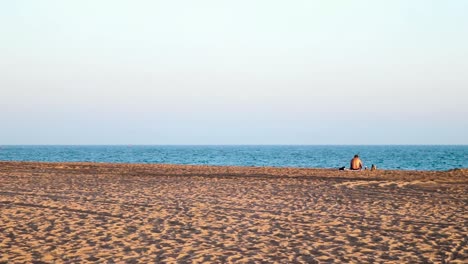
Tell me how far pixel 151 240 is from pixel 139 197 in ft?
25.9

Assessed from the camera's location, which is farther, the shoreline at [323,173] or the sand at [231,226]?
the shoreline at [323,173]

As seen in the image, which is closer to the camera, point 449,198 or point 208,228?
point 208,228

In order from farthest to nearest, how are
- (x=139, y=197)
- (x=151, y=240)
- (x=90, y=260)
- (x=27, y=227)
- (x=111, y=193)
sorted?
(x=111, y=193)
(x=139, y=197)
(x=27, y=227)
(x=151, y=240)
(x=90, y=260)

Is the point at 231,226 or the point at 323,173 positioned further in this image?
the point at 323,173

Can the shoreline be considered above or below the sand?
above

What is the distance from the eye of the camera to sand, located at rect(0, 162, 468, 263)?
955 cm

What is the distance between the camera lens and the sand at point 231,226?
9.55 meters

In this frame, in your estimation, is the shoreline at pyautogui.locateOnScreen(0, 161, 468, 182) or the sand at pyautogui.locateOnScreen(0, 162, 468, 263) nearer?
the sand at pyautogui.locateOnScreen(0, 162, 468, 263)

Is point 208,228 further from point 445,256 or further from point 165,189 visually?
point 165,189

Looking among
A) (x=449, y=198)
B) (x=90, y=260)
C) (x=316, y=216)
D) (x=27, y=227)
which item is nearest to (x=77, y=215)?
(x=27, y=227)

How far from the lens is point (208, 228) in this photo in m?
12.2

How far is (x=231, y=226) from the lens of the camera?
41.1 ft

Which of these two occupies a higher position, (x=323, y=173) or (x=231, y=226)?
(x=323, y=173)

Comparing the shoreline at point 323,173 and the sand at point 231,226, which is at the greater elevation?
the shoreline at point 323,173
